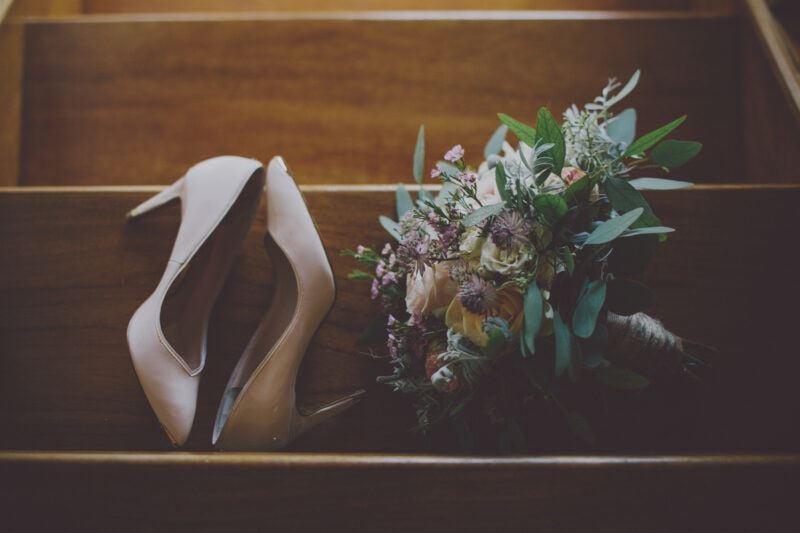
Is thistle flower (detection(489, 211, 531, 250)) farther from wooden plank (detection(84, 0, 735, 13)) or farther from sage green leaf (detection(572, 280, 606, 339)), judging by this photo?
wooden plank (detection(84, 0, 735, 13))

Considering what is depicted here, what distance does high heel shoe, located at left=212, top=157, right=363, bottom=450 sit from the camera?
835mm

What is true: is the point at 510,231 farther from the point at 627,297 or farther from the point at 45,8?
the point at 45,8

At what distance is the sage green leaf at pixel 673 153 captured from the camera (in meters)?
0.74

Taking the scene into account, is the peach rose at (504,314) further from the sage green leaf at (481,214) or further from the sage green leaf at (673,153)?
the sage green leaf at (673,153)

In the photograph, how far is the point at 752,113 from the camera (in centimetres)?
114

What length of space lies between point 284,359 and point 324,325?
0.14 meters

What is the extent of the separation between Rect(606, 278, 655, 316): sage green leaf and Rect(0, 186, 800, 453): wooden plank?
0.29 meters

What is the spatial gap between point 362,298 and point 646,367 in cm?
48

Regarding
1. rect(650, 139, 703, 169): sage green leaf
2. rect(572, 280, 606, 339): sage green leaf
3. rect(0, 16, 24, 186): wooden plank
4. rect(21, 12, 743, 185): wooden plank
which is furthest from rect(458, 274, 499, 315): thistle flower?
rect(0, 16, 24, 186): wooden plank

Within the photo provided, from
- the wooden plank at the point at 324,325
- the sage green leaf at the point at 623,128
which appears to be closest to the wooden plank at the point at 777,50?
the wooden plank at the point at 324,325

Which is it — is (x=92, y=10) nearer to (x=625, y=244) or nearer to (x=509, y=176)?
(x=509, y=176)

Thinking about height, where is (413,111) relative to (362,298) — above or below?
above

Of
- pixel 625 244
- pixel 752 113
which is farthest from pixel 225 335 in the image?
pixel 752 113

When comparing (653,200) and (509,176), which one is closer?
(509,176)
